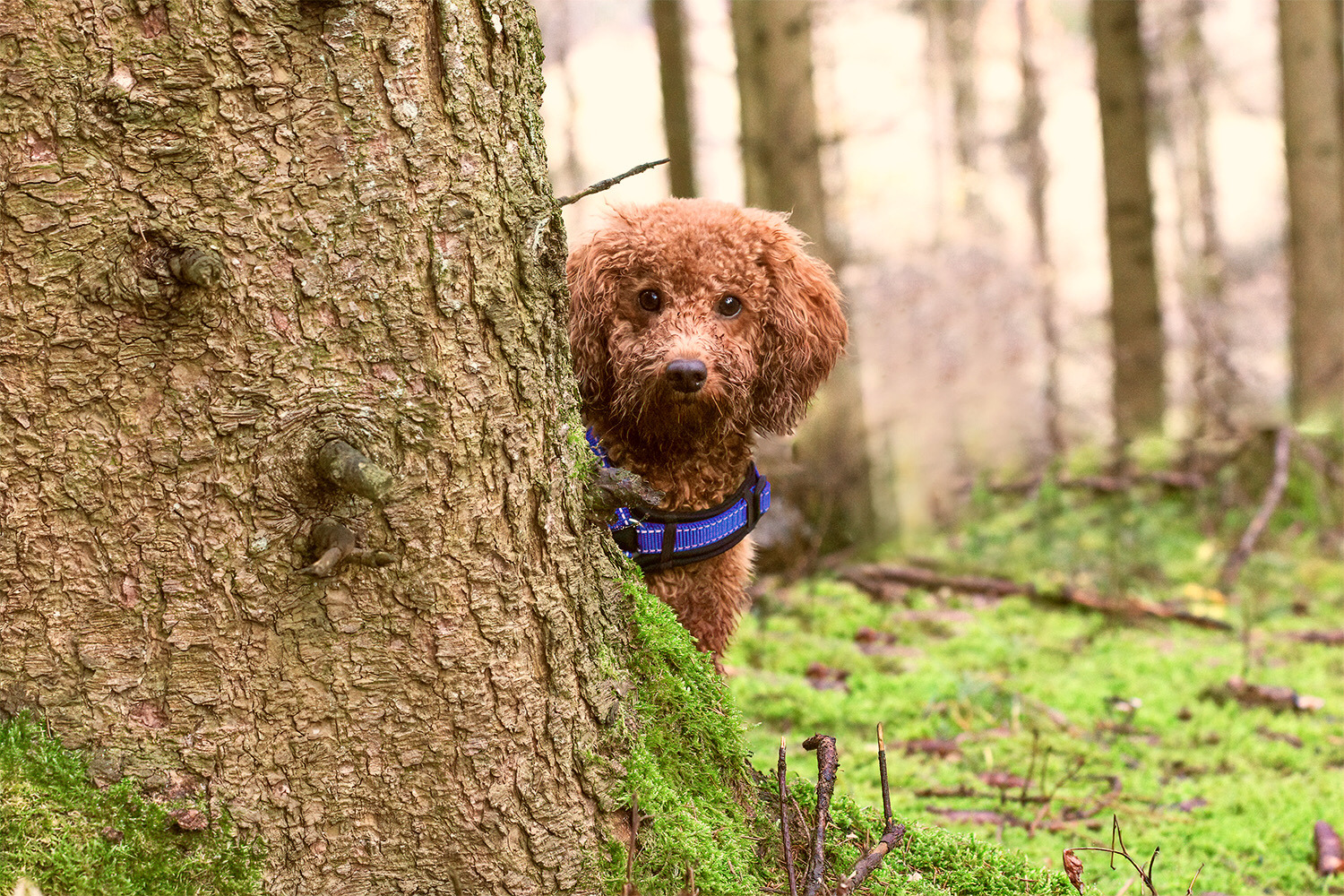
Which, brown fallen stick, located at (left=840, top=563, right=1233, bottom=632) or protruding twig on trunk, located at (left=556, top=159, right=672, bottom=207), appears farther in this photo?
brown fallen stick, located at (left=840, top=563, right=1233, bottom=632)

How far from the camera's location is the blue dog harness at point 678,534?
2.60m

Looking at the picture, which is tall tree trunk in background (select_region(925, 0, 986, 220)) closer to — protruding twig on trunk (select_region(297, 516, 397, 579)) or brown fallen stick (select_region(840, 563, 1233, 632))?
brown fallen stick (select_region(840, 563, 1233, 632))

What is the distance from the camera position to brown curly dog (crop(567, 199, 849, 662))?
2693 millimetres

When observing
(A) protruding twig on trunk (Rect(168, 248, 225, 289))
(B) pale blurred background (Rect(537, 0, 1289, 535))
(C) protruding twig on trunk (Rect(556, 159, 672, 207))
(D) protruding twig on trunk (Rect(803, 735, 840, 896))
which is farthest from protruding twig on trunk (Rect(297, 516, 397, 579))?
(B) pale blurred background (Rect(537, 0, 1289, 535))

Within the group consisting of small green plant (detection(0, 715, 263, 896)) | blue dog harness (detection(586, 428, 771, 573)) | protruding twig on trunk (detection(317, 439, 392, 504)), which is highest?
protruding twig on trunk (detection(317, 439, 392, 504))

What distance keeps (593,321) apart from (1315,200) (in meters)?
7.33

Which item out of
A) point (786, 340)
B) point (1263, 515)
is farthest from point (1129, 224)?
point (786, 340)

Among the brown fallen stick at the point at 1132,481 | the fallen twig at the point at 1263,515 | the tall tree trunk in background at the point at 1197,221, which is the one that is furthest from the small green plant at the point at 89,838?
the tall tree trunk in background at the point at 1197,221

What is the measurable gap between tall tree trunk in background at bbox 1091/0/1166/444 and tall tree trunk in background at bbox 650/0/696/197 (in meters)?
3.60

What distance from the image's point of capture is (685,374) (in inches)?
98.6

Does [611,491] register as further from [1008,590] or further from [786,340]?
[1008,590]

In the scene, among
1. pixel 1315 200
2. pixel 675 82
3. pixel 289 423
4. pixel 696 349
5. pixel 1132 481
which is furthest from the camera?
pixel 675 82

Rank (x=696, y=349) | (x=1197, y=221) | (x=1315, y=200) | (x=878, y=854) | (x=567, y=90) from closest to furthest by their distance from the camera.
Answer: (x=878, y=854)
(x=696, y=349)
(x=1315, y=200)
(x=1197, y=221)
(x=567, y=90)

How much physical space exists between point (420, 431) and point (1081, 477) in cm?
759
